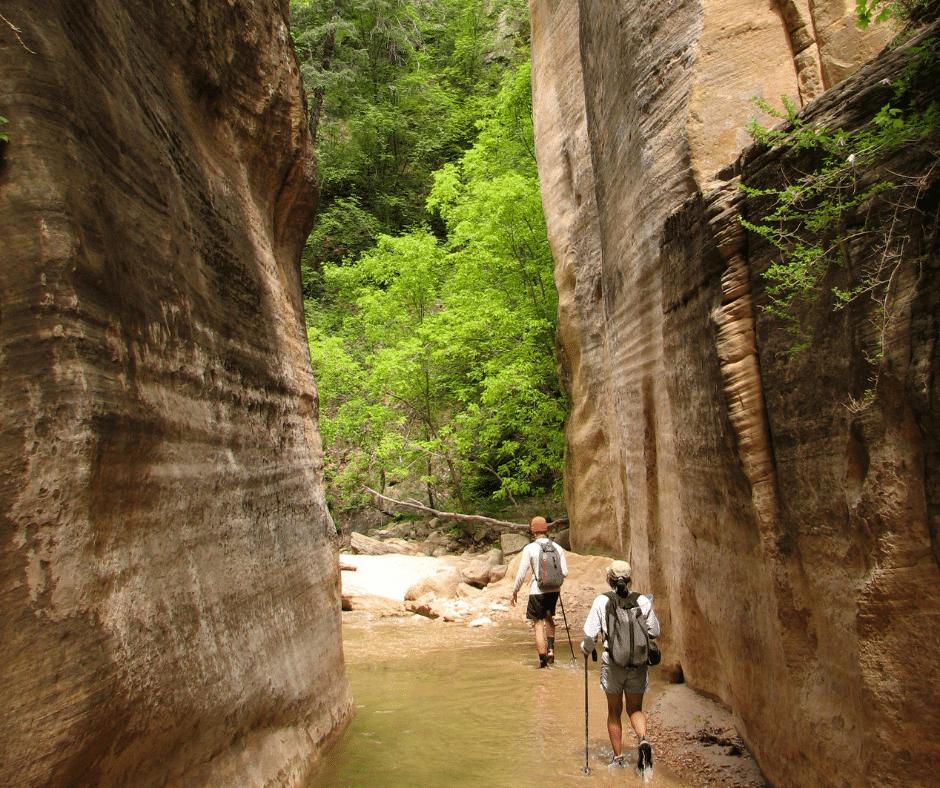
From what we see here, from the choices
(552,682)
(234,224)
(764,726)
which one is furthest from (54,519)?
(552,682)

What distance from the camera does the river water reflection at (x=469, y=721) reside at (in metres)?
5.04

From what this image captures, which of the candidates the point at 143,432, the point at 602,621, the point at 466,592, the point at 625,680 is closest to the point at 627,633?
the point at 602,621

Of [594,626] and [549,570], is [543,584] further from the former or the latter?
[594,626]

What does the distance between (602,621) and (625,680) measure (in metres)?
0.49

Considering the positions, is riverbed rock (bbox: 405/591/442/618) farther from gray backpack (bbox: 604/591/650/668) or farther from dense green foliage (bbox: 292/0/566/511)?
gray backpack (bbox: 604/591/650/668)

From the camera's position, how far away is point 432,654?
9297mm

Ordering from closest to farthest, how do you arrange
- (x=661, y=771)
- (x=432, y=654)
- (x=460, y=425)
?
1. (x=661, y=771)
2. (x=432, y=654)
3. (x=460, y=425)

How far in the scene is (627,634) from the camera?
5230 mm

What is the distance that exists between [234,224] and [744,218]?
12.7 feet

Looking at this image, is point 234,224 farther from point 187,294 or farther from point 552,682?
point 552,682

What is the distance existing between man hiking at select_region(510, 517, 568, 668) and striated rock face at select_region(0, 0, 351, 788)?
3.08m

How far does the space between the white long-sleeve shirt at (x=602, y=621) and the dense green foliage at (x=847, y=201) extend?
2.45 metres

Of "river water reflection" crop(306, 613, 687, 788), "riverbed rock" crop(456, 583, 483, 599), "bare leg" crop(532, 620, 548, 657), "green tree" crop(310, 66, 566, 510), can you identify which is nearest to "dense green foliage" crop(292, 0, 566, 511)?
"green tree" crop(310, 66, 566, 510)

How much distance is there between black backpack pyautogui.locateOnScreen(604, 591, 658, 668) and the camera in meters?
5.21
